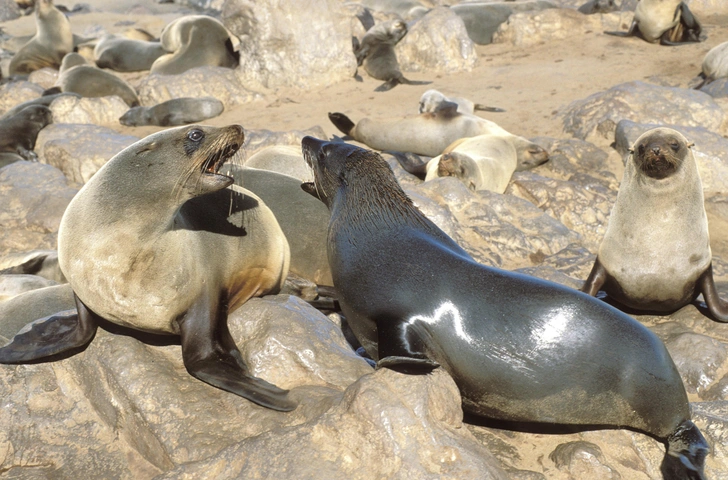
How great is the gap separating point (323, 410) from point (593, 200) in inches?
264

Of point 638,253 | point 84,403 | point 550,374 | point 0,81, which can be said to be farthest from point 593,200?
point 0,81

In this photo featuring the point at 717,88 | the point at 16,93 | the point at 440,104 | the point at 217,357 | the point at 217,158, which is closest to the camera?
the point at 217,357

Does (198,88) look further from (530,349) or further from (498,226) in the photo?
(530,349)

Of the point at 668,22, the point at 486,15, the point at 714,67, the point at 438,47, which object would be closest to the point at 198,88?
the point at 438,47

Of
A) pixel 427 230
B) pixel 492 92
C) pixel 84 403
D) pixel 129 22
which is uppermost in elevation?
pixel 427 230

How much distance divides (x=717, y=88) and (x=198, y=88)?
8.67m

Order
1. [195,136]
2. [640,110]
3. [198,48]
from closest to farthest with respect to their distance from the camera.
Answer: [195,136]
[640,110]
[198,48]

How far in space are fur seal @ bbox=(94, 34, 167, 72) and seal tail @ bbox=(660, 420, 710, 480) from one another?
15.2 m

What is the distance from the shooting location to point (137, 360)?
12.2ft

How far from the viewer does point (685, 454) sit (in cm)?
329

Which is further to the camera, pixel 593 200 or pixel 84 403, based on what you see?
pixel 593 200

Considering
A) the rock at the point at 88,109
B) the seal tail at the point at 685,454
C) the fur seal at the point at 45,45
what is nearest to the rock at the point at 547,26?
the rock at the point at 88,109

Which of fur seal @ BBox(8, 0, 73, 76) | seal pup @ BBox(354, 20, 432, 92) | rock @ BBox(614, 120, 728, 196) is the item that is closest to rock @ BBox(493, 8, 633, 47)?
seal pup @ BBox(354, 20, 432, 92)

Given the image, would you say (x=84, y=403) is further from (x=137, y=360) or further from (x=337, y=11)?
(x=337, y=11)
